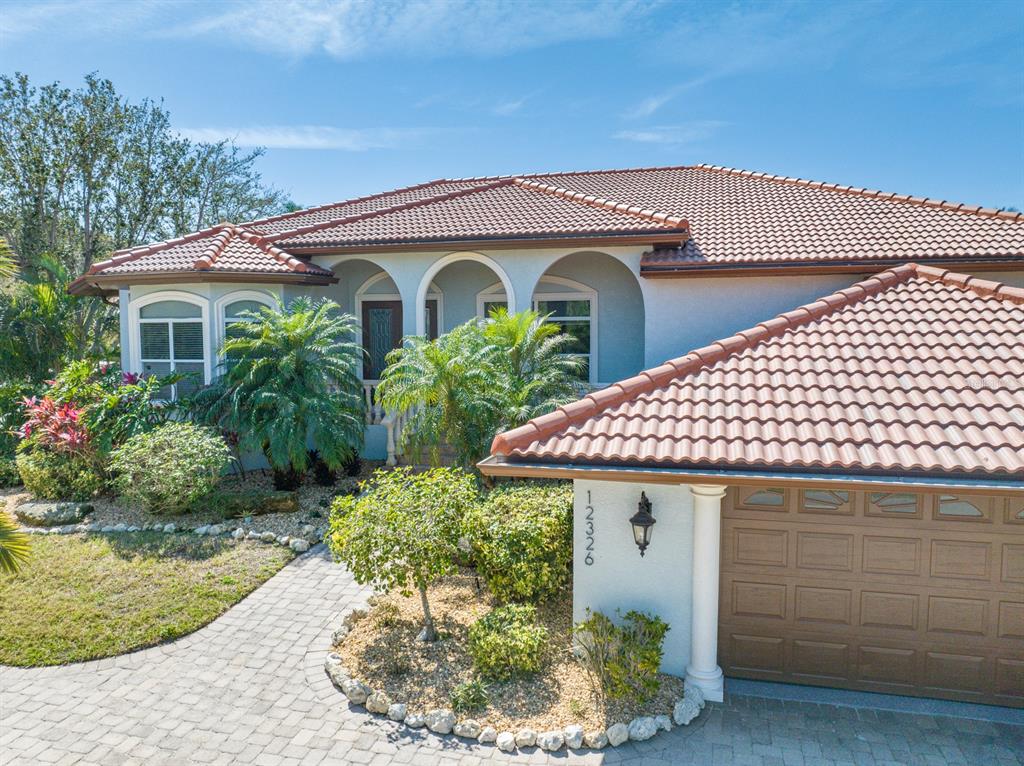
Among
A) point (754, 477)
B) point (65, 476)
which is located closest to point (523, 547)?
point (754, 477)

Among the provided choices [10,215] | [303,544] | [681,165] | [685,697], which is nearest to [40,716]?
[303,544]

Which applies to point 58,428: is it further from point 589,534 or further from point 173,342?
point 589,534

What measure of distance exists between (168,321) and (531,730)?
1209cm

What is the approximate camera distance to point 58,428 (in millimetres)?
12070

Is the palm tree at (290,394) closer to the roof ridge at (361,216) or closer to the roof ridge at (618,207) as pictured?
the roof ridge at (361,216)

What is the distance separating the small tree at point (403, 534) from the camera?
22.5 ft

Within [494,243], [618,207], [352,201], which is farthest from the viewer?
[352,201]

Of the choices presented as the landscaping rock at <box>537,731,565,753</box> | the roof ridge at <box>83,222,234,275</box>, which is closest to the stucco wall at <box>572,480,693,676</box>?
the landscaping rock at <box>537,731,565,753</box>

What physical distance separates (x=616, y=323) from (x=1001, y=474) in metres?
10.7

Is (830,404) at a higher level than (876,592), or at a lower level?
higher

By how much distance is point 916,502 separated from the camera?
623cm

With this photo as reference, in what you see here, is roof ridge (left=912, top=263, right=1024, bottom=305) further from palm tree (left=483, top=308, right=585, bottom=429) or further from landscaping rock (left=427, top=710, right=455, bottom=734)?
landscaping rock (left=427, top=710, right=455, bottom=734)

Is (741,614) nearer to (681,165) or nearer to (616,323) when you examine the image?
(616,323)

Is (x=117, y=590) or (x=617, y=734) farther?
(x=117, y=590)
